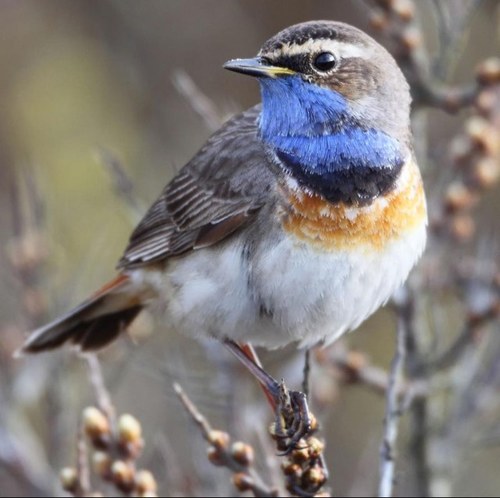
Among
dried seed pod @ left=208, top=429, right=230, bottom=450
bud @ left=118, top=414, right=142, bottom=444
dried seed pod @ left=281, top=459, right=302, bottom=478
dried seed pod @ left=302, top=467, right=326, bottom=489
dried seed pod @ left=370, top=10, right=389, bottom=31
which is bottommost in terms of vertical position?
dried seed pod @ left=302, top=467, right=326, bottom=489

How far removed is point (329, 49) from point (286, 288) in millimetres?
1015

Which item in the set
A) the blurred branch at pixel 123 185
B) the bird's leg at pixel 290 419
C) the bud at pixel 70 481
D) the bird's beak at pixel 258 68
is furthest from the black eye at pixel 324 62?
the bud at pixel 70 481

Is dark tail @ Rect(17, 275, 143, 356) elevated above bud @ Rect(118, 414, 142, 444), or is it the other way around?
dark tail @ Rect(17, 275, 143, 356)

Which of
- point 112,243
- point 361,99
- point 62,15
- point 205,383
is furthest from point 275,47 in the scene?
point 62,15

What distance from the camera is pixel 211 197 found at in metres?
5.61

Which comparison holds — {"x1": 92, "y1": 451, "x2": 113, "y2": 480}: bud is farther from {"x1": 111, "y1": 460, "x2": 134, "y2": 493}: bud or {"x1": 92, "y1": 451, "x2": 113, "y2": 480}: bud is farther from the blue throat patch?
the blue throat patch

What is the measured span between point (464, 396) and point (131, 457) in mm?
2014

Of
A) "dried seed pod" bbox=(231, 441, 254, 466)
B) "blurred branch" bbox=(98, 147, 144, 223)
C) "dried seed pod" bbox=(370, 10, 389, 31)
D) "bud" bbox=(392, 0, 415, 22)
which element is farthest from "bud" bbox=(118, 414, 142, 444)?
"bud" bbox=(392, 0, 415, 22)

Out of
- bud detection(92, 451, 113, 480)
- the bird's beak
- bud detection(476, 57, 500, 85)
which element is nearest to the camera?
bud detection(92, 451, 113, 480)

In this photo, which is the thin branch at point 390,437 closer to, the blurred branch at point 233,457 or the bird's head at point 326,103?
the blurred branch at point 233,457

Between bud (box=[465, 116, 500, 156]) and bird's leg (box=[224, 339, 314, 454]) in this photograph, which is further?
bud (box=[465, 116, 500, 156])

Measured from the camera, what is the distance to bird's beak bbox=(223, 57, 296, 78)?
16.5 ft

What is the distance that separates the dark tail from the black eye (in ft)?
5.12

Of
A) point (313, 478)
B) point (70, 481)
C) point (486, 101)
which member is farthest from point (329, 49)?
point (70, 481)
